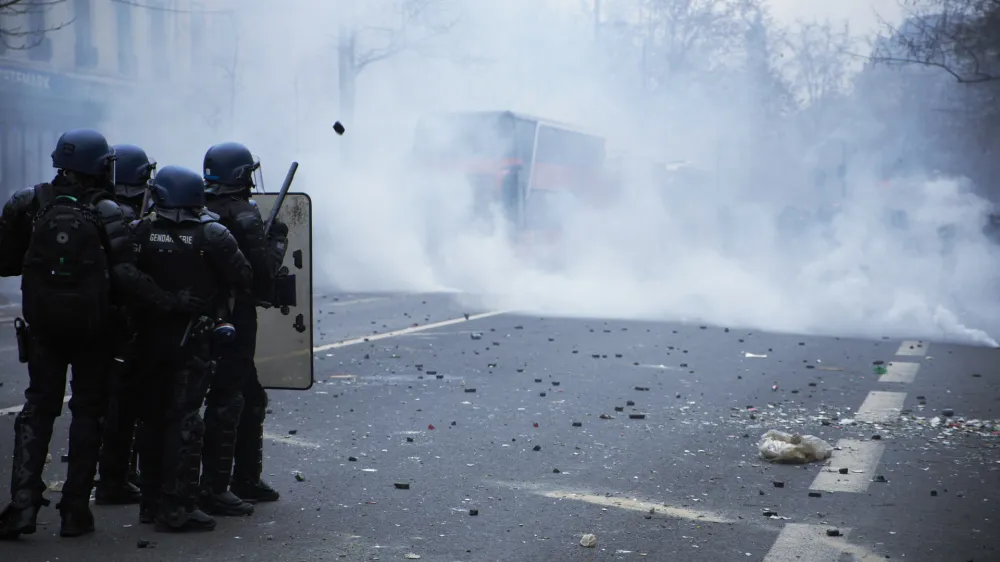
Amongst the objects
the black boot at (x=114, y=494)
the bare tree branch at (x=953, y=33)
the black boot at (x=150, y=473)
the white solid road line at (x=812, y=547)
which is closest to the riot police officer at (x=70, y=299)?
the black boot at (x=150, y=473)

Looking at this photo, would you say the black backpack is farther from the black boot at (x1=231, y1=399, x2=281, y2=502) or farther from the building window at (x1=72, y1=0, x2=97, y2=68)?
the building window at (x1=72, y1=0, x2=97, y2=68)

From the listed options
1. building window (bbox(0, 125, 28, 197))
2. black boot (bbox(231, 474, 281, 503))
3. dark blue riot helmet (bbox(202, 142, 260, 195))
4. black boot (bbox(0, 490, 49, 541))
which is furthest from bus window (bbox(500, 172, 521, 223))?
black boot (bbox(0, 490, 49, 541))

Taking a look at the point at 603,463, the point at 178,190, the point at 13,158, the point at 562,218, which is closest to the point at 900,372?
the point at 603,463

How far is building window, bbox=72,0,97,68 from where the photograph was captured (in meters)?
27.3

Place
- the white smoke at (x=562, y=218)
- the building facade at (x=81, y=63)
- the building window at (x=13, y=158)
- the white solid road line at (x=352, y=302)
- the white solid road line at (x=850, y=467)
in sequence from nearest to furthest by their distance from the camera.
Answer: the white solid road line at (x=850, y=467) → the white solid road line at (x=352, y=302) → the white smoke at (x=562, y=218) → the building window at (x=13, y=158) → the building facade at (x=81, y=63)

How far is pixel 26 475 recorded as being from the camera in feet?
14.3

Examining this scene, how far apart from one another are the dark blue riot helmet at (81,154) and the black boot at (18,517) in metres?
1.16

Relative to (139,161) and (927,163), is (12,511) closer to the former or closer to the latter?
(139,161)

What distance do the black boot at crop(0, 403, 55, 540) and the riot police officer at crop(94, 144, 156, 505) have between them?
330 mm

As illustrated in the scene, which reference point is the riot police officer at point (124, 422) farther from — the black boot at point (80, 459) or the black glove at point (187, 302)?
the black glove at point (187, 302)

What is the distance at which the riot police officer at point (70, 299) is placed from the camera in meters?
4.30

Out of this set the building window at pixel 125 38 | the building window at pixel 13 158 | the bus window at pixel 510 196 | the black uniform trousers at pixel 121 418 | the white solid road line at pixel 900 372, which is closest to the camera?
the black uniform trousers at pixel 121 418

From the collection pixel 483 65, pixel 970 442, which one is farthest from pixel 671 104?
pixel 970 442

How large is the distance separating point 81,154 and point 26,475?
1160 millimetres
